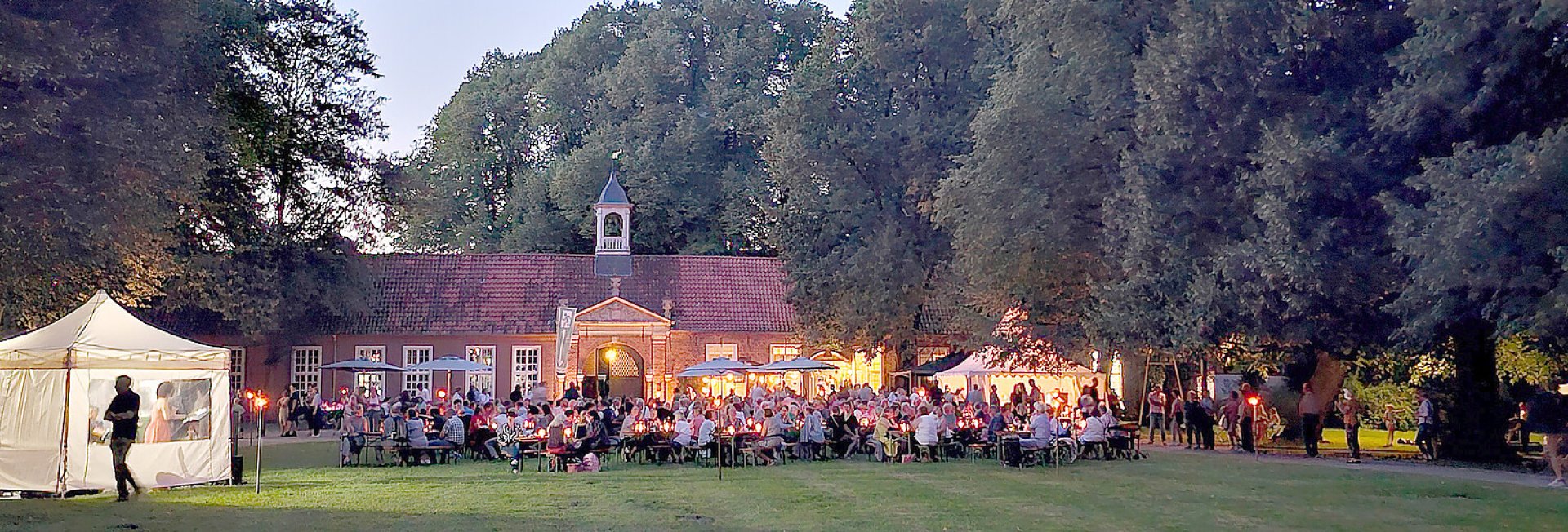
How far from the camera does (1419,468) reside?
2166cm

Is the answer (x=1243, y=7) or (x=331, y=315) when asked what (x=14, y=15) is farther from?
(x=331, y=315)

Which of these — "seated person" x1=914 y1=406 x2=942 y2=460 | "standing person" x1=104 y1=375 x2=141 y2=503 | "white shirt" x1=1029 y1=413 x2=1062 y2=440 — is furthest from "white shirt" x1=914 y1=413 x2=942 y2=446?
"standing person" x1=104 y1=375 x2=141 y2=503

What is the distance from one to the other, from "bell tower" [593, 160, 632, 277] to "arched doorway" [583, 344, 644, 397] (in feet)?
8.69

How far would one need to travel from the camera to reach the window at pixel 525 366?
4288 centimetres

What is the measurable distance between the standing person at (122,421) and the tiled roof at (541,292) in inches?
1039

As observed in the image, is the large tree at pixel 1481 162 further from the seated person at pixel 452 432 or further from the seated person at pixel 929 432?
the seated person at pixel 452 432

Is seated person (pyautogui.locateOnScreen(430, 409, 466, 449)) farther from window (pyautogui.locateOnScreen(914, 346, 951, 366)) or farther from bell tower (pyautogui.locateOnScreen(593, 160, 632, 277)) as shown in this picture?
window (pyautogui.locateOnScreen(914, 346, 951, 366))

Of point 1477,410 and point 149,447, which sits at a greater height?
point 1477,410

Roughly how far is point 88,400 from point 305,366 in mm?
26053

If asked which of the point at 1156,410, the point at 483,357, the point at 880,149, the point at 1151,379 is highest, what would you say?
the point at 880,149

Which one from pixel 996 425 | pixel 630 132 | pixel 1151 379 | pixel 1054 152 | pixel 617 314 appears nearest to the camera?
pixel 996 425

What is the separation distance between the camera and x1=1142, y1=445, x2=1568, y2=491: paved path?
63.9 feet

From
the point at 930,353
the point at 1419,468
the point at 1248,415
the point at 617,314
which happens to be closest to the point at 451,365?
the point at 617,314

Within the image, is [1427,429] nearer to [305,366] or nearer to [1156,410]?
[1156,410]
